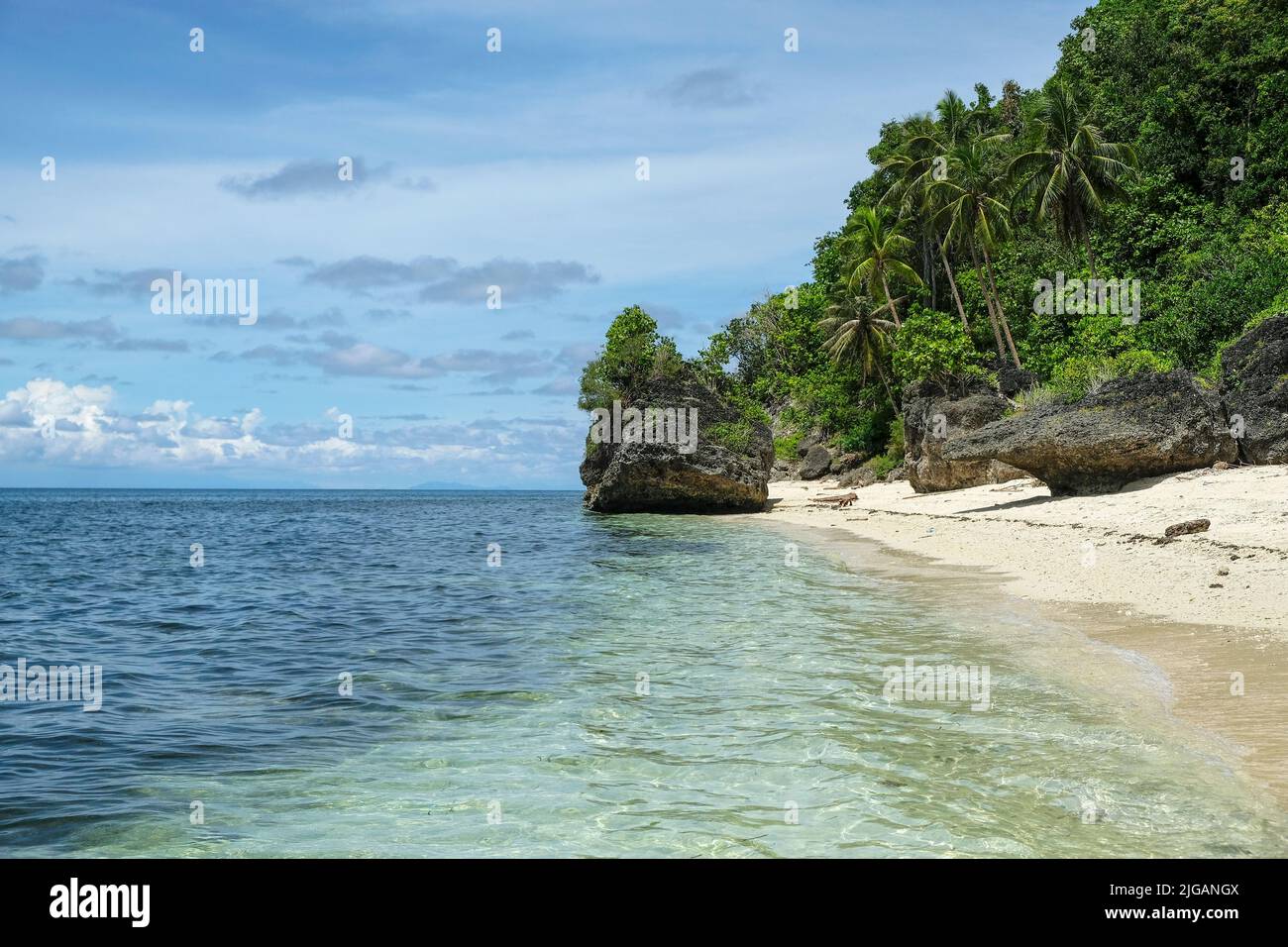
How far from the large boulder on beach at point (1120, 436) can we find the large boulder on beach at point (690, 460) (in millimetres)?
15583

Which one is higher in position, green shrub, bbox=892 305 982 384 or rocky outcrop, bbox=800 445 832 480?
green shrub, bbox=892 305 982 384

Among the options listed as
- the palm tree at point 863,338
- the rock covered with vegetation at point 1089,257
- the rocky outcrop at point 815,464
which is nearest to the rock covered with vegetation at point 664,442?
the rock covered with vegetation at point 1089,257

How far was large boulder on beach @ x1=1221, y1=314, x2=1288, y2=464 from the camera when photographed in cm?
2028

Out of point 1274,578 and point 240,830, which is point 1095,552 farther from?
point 240,830

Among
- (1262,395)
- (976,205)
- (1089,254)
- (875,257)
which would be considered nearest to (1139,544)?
(1262,395)

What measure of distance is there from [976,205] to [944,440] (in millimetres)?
16627

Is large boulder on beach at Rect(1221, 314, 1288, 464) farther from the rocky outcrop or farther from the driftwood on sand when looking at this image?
the rocky outcrop

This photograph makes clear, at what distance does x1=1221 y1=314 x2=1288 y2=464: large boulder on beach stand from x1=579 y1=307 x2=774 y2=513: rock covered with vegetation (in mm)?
19919

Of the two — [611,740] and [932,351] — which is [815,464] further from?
[611,740]

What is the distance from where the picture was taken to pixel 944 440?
32719mm

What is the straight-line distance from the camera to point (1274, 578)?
11789 mm

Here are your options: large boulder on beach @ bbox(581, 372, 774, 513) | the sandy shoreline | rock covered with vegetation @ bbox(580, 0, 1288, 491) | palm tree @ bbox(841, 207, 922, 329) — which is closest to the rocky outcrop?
rock covered with vegetation @ bbox(580, 0, 1288, 491)

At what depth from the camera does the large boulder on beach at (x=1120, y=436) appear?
2112 cm

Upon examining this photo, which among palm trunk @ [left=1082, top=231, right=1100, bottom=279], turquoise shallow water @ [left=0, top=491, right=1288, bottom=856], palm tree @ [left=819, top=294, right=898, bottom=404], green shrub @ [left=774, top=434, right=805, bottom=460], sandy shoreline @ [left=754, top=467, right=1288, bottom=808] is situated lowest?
turquoise shallow water @ [left=0, top=491, right=1288, bottom=856]
